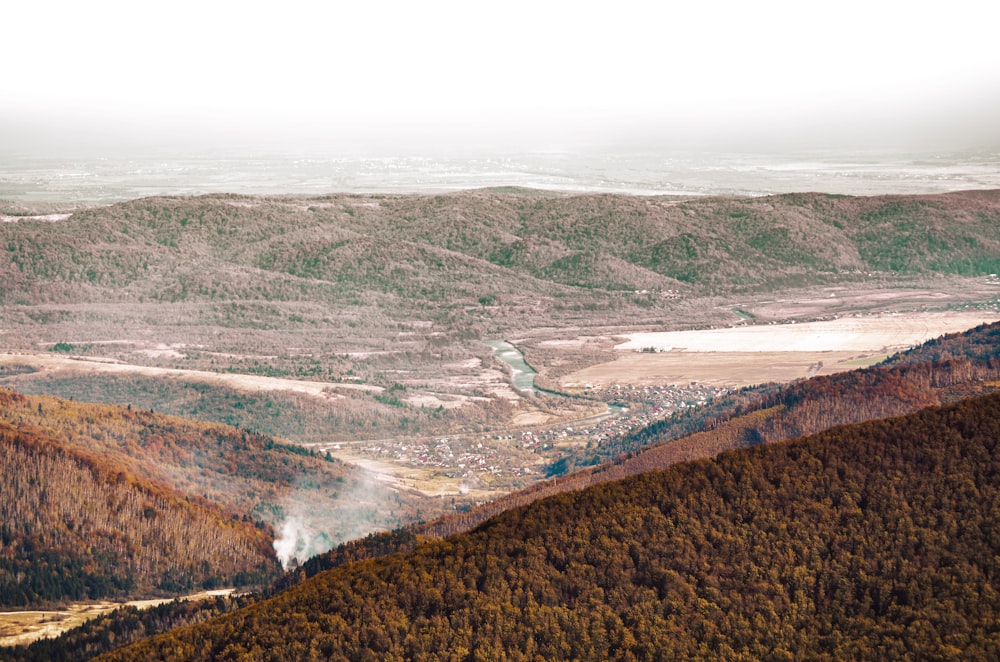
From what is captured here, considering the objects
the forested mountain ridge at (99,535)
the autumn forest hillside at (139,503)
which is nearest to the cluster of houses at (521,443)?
the autumn forest hillside at (139,503)

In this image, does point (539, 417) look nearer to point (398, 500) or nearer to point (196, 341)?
point (398, 500)

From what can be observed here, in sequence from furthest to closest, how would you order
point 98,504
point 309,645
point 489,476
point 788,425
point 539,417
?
point 539,417
point 489,476
point 788,425
point 98,504
point 309,645

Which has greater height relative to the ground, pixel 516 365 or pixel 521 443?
pixel 516 365

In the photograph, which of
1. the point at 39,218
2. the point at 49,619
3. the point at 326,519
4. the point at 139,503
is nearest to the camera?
the point at 49,619

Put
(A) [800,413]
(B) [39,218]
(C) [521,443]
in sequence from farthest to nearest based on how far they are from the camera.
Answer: (B) [39,218] → (C) [521,443] → (A) [800,413]

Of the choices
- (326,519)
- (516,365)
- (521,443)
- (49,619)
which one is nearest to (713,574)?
(49,619)

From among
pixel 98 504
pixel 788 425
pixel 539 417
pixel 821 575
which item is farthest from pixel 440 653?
pixel 539 417

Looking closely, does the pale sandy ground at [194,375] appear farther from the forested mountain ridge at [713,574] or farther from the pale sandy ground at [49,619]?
the forested mountain ridge at [713,574]

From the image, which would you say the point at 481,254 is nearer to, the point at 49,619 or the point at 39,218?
the point at 39,218
